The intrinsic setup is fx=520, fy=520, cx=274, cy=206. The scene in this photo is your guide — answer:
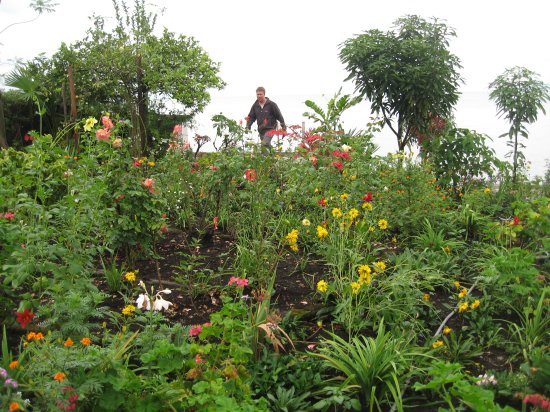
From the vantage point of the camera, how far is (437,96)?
8.74 m

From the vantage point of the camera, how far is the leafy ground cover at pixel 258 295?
209 centimetres

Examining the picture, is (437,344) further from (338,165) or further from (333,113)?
(333,113)

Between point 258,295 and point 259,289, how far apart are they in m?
0.26

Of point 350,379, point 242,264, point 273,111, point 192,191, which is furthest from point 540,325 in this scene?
point 273,111

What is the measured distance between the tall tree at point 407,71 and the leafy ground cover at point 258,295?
12.1ft

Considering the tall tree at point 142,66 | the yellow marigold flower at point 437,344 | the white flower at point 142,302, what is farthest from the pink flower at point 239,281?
the tall tree at point 142,66

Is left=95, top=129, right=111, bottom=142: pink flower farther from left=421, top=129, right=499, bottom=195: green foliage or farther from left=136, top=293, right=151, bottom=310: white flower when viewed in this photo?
left=421, top=129, right=499, bottom=195: green foliage

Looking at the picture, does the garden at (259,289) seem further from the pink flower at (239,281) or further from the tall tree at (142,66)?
the tall tree at (142,66)

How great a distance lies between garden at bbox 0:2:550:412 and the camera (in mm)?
2100

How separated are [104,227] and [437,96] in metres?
6.80

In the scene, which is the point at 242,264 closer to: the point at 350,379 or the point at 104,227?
the point at 104,227

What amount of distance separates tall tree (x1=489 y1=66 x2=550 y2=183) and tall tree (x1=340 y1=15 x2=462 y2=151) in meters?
0.85

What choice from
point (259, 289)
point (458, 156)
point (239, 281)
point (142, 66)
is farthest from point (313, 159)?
point (142, 66)

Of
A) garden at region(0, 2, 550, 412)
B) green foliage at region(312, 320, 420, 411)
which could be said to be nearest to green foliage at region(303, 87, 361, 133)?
garden at region(0, 2, 550, 412)
